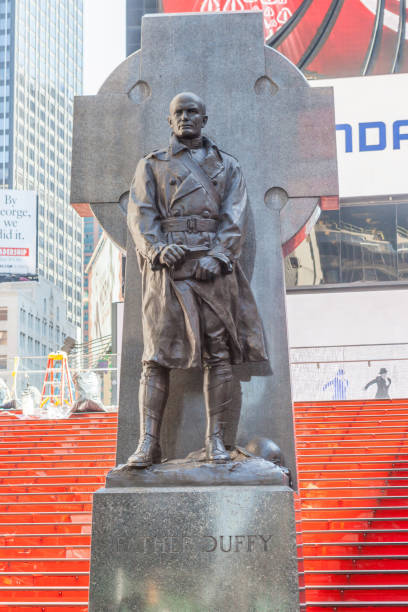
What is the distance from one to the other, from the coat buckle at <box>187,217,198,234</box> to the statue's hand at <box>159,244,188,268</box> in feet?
0.91

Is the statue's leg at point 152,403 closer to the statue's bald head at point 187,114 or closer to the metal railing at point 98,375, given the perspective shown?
the statue's bald head at point 187,114

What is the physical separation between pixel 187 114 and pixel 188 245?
0.93m

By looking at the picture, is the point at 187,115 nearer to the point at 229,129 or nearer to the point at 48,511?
the point at 229,129

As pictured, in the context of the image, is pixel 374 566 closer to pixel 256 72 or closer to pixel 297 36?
pixel 256 72

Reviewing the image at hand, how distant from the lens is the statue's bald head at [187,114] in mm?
5375

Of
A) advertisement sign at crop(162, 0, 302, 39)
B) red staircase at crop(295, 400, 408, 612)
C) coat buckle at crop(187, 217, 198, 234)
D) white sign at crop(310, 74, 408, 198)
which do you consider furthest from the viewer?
advertisement sign at crop(162, 0, 302, 39)

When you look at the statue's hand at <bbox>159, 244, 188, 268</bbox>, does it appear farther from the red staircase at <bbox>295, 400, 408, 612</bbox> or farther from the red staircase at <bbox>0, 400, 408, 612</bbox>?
the red staircase at <bbox>295, 400, 408, 612</bbox>

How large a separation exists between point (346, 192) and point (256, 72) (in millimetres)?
19199

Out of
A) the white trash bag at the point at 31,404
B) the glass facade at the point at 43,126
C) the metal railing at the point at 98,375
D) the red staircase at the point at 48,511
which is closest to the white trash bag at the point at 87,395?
the metal railing at the point at 98,375

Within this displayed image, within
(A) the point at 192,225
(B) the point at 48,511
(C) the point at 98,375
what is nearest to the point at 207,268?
(A) the point at 192,225

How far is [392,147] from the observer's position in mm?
25047

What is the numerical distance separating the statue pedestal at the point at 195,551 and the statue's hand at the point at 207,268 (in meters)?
1.35

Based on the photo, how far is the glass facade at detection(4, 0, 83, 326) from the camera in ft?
414

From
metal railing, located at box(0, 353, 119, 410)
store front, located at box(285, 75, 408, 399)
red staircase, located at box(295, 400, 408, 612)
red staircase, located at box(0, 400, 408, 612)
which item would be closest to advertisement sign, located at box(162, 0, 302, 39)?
store front, located at box(285, 75, 408, 399)
